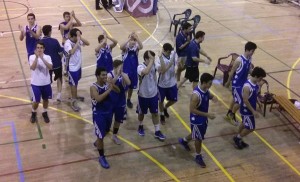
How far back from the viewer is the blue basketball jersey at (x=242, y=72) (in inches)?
302

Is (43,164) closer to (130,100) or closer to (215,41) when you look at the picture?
(130,100)

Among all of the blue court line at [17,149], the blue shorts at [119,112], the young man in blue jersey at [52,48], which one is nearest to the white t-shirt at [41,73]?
the young man in blue jersey at [52,48]

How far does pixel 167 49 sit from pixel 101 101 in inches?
68.7

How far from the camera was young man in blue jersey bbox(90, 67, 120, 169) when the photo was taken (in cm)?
602

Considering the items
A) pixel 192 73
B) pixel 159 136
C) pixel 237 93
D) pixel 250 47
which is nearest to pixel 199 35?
pixel 192 73

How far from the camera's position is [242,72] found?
7.71 meters

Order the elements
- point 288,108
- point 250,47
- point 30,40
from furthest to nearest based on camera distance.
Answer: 1. point 30,40
2. point 288,108
3. point 250,47

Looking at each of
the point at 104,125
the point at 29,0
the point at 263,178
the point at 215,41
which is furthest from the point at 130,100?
the point at 29,0

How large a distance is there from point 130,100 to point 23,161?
2942mm

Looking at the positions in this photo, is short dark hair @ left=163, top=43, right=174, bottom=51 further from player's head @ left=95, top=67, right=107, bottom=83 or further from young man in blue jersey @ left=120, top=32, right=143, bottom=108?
player's head @ left=95, top=67, right=107, bottom=83

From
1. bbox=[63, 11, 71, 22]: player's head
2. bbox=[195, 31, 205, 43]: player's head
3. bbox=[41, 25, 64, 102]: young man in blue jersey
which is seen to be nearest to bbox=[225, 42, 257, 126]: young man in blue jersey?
bbox=[195, 31, 205, 43]: player's head

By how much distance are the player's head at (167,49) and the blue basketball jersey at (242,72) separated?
1.57 m

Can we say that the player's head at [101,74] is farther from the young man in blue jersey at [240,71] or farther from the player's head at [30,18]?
the player's head at [30,18]

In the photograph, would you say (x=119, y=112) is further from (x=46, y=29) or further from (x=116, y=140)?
(x=46, y=29)
